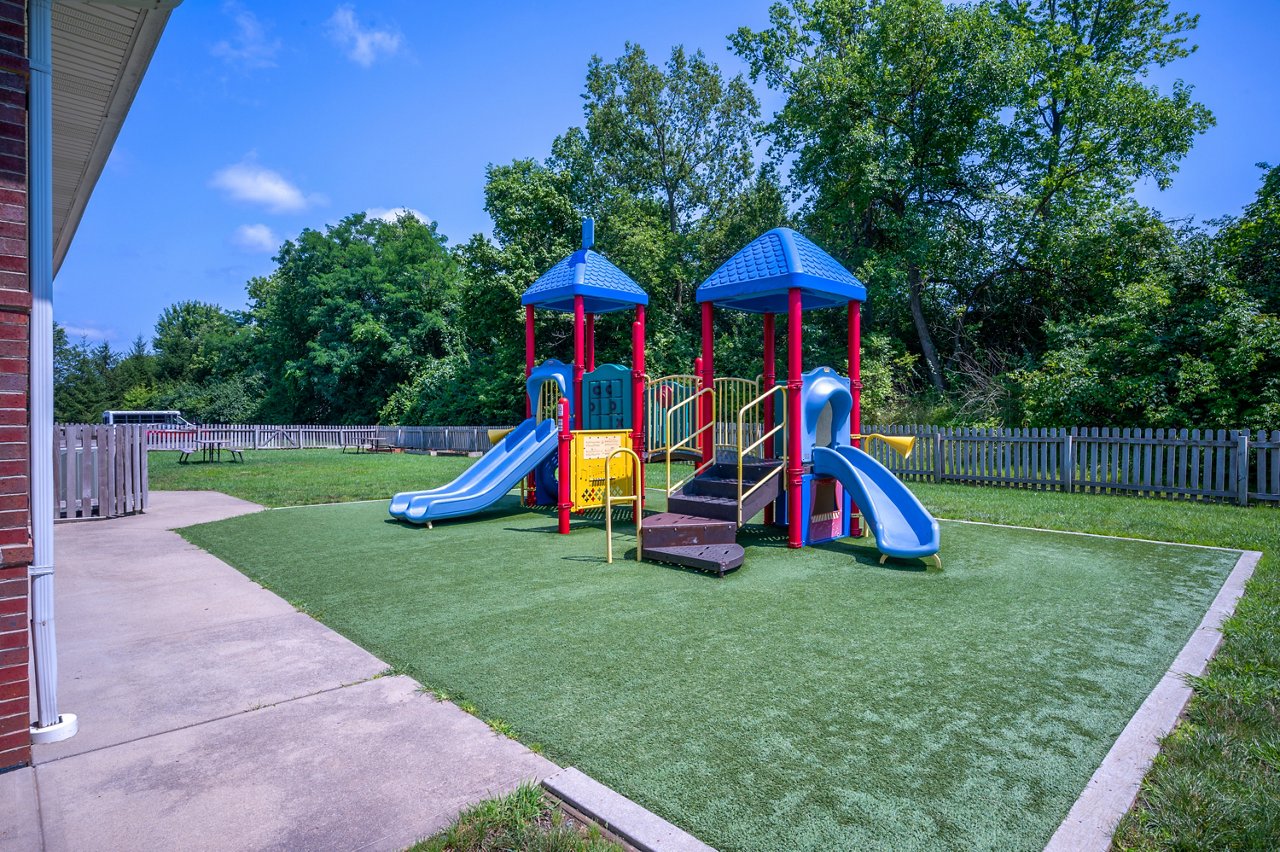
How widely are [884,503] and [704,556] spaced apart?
2149 mm

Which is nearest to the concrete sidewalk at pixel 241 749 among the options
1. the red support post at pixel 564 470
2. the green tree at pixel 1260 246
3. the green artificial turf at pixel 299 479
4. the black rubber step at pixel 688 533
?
the black rubber step at pixel 688 533

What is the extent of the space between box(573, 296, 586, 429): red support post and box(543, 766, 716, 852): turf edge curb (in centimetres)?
706

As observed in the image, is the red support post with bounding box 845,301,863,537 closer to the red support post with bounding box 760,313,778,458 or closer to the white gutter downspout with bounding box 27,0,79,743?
the red support post with bounding box 760,313,778,458

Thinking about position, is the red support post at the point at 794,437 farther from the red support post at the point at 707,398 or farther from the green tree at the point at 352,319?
the green tree at the point at 352,319

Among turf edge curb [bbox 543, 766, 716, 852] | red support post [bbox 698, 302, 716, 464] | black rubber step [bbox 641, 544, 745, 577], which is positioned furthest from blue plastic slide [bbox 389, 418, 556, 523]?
turf edge curb [bbox 543, 766, 716, 852]

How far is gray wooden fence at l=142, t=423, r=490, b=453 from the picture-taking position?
2912cm

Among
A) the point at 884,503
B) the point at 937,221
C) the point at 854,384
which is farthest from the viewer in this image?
the point at 937,221

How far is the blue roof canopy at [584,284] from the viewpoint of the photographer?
939 cm

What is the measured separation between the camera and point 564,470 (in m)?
8.77

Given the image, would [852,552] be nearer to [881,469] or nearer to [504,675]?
[881,469]

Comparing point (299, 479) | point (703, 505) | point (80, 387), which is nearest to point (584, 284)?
point (703, 505)

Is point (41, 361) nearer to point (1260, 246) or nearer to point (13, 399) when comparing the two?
point (13, 399)

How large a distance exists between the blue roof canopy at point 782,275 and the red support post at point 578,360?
5.91 ft

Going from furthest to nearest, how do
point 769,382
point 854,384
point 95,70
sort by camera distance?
point 769,382
point 854,384
point 95,70
